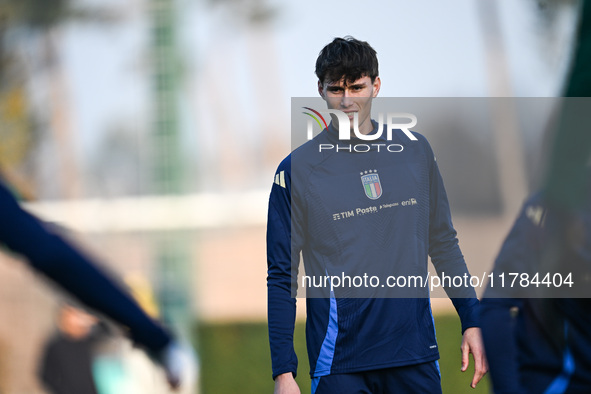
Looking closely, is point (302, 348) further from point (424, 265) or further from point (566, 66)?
point (566, 66)

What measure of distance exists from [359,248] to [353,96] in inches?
21.1

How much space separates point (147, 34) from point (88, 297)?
2631 mm

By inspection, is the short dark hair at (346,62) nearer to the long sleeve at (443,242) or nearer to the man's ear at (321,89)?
the man's ear at (321,89)

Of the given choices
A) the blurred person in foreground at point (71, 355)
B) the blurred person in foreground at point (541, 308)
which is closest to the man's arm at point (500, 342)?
the blurred person in foreground at point (541, 308)

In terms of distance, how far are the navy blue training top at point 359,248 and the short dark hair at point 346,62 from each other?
0.68 feet

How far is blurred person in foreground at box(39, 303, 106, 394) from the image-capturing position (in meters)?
4.38

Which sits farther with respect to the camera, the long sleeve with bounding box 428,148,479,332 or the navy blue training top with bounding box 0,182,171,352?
the long sleeve with bounding box 428,148,479,332

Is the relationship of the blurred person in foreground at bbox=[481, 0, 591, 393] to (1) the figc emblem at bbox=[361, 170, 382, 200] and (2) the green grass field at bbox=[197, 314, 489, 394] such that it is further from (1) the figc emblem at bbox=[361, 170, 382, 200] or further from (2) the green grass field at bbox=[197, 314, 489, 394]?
(2) the green grass field at bbox=[197, 314, 489, 394]

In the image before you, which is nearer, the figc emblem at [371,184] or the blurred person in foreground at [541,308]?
the blurred person in foreground at [541,308]

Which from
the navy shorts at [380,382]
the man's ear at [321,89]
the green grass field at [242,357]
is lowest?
the green grass field at [242,357]

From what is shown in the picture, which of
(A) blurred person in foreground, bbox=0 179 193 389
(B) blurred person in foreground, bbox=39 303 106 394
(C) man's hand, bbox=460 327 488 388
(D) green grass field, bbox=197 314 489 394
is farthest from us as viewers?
(D) green grass field, bbox=197 314 489 394

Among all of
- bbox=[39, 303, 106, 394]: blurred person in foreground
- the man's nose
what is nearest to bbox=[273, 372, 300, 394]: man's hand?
the man's nose

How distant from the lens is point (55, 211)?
6.86 m

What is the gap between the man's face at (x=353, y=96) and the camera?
263cm
